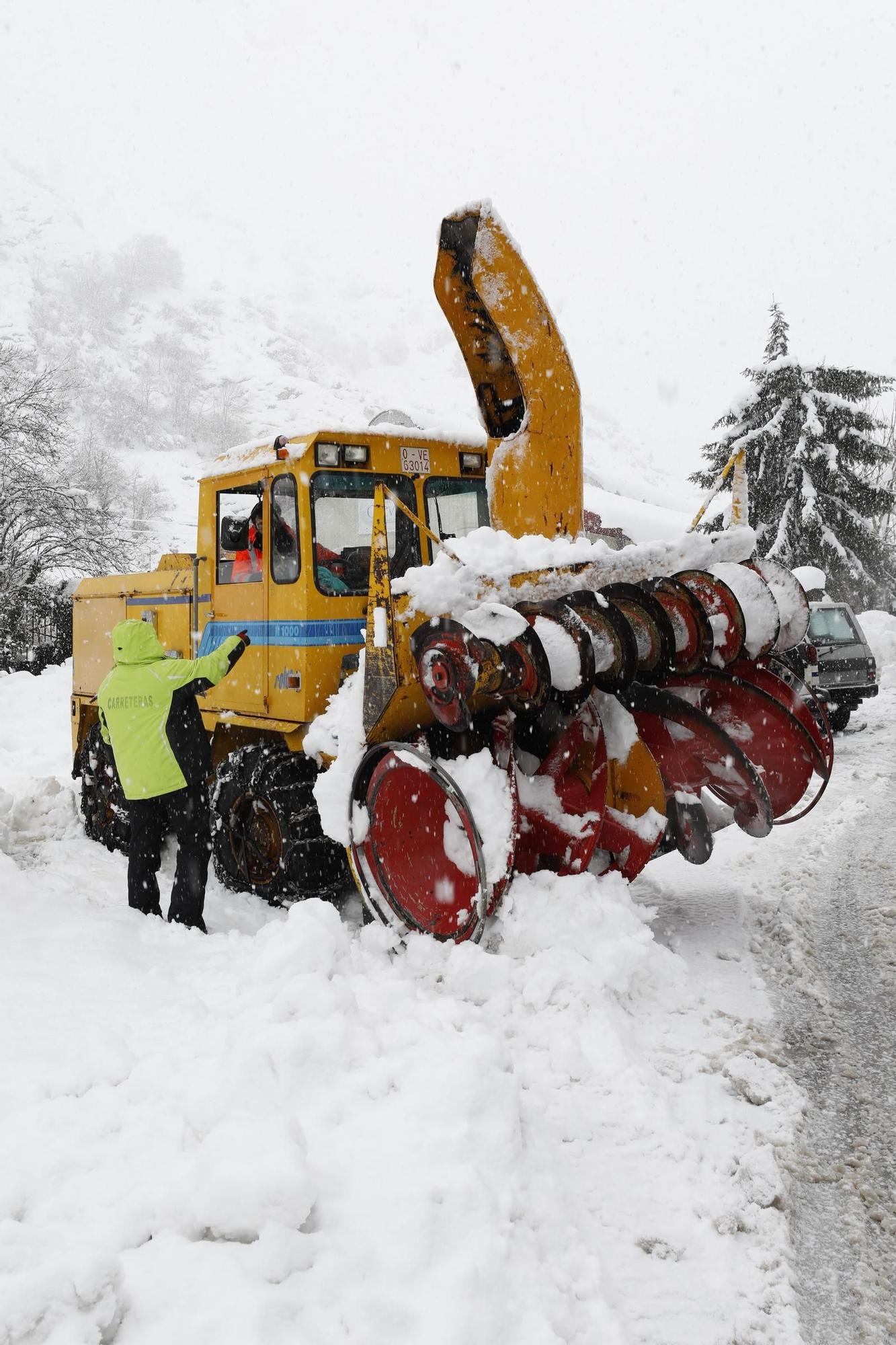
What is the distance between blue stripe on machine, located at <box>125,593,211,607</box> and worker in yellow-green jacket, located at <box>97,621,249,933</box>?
793mm

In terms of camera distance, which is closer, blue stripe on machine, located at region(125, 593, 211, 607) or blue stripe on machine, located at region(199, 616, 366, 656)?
blue stripe on machine, located at region(199, 616, 366, 656)

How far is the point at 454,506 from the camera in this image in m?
5.32

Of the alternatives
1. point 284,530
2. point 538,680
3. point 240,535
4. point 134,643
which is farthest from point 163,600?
point 538,680

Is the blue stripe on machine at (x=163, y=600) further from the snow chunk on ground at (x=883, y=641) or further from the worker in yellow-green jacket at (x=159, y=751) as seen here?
the snow chunk on ground at (x=883, y=641)

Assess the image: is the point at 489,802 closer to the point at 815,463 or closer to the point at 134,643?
the point at 134,643

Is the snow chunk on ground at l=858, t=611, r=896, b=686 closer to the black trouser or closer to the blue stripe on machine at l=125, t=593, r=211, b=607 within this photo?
the blue stripe on machine at l=125, t=593, r=211, b=607

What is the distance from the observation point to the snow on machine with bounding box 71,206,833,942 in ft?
12.8

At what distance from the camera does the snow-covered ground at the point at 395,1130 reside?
202 centimetres

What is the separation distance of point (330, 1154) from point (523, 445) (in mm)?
3252

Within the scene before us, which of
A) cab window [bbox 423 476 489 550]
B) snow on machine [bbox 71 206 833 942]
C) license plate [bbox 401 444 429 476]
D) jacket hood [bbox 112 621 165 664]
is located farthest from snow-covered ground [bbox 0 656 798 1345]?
license plate [bbox 401 444 429 476]

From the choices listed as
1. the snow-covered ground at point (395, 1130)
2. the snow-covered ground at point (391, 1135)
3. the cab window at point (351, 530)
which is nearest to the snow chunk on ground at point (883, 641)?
the cab window at point (351, 530)

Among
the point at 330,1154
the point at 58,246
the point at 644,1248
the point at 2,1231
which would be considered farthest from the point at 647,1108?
the point at 58,246

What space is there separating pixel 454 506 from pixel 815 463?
65.7ft

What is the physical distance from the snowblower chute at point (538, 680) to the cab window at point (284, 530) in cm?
85
